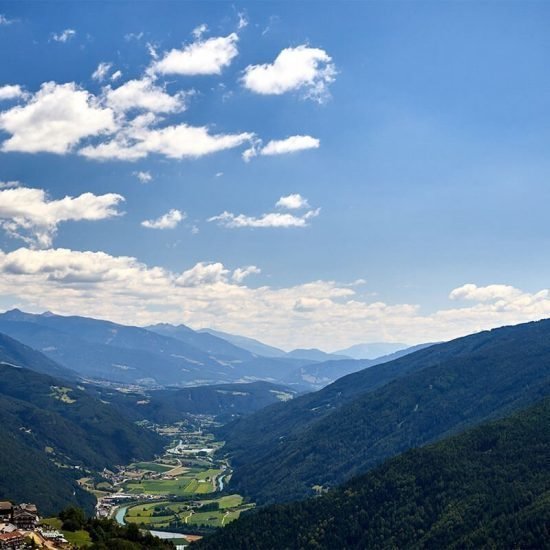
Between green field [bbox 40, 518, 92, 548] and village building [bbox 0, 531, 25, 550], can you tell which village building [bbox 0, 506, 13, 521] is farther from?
village building [bbox 0, 531, 25, 550]

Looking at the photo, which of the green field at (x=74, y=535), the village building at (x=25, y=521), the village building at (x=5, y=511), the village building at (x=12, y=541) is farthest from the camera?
the village building at (x=5, y=511)

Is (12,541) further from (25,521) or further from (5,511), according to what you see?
(5,511)

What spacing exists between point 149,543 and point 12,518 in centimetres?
3362

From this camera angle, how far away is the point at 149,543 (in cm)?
16450

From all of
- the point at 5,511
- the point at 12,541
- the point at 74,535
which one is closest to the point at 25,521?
the point at 74,535

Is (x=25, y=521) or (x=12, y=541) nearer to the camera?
(x=12, y=541)

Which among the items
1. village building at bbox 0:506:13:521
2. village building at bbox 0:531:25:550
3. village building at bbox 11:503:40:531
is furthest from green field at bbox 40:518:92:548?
village building at bbox 0:531:25:550

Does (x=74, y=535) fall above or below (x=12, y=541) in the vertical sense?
below

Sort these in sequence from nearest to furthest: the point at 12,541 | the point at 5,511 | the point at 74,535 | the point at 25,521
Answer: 1. the point at 12,541
2. the point at 25,521
3. the point at 74,535
4. the point at 5,511

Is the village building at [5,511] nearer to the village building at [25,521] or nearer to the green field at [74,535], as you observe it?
the village building at [25,521]

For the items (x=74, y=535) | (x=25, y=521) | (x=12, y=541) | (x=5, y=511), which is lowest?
(x=74, y=535)

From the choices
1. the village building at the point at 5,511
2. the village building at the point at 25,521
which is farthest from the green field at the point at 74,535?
the village building at the point at 5,511

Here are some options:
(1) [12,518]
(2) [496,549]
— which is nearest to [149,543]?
(1) [12,518]

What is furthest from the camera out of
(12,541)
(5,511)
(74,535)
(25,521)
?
(5,511)
